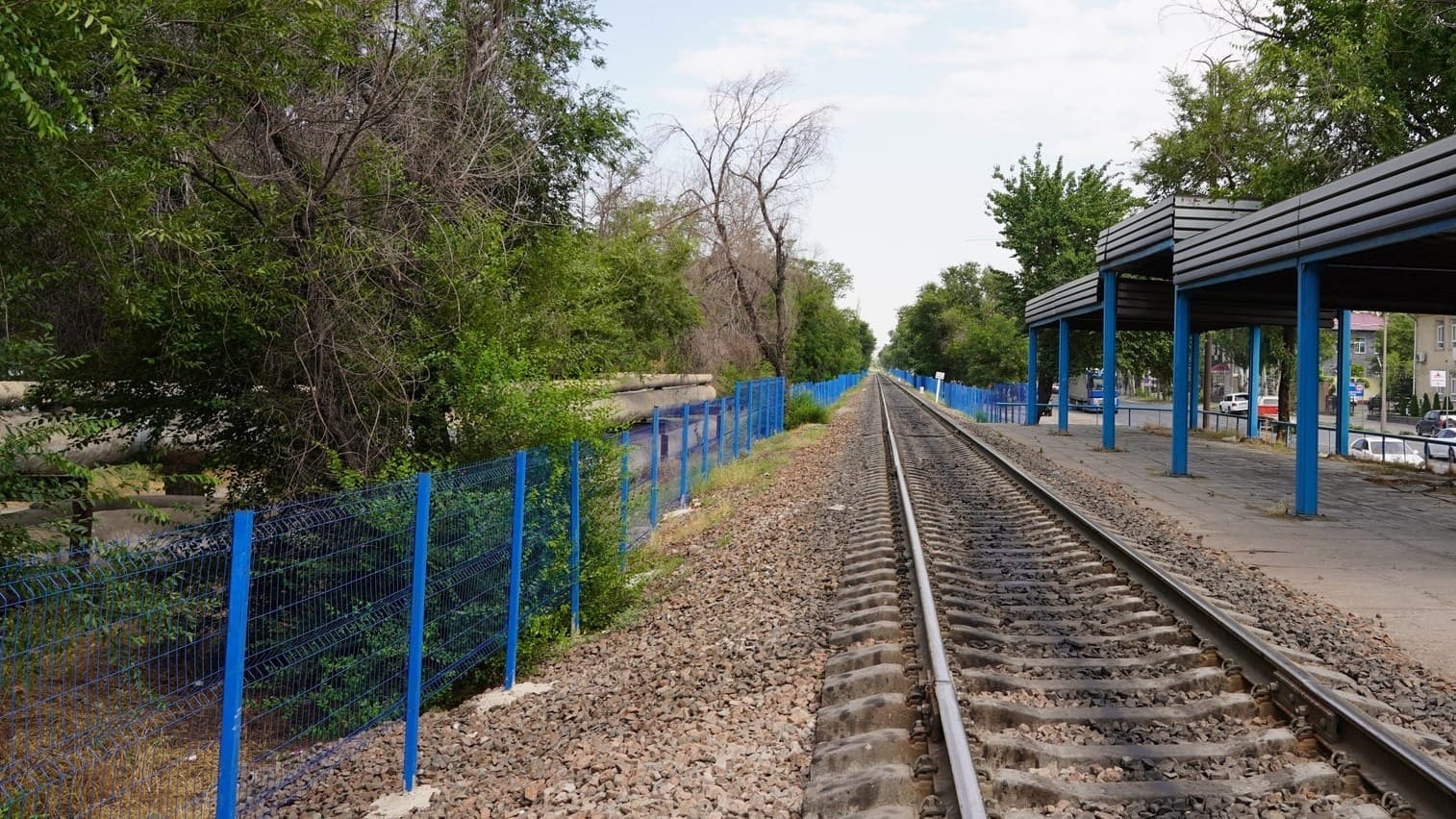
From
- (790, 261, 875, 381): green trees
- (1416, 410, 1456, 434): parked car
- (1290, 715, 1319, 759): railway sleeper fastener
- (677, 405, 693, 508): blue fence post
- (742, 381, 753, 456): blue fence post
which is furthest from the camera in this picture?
(790, 261, 875, 381): green trees

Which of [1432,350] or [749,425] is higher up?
[1432,350]

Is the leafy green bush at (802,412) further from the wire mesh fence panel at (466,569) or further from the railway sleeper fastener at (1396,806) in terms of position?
the railway sleeper fastener at (1396,806)

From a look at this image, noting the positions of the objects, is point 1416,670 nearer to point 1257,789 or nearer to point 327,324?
point 1257,789

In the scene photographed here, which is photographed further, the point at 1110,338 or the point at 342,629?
the point at 1110,338

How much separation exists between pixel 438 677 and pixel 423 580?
1318mm

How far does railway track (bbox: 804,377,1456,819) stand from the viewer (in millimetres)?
4152

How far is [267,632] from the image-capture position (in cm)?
657

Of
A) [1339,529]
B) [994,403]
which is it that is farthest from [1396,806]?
[994,403]

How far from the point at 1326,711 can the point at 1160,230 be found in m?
16.3

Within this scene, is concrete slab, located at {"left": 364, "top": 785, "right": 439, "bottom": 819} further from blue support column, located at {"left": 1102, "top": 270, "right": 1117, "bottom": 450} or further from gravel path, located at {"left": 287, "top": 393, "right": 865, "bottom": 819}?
blue support column, located at {"left": 1102, "top": 270, "right": 1117, "bottom": 450}

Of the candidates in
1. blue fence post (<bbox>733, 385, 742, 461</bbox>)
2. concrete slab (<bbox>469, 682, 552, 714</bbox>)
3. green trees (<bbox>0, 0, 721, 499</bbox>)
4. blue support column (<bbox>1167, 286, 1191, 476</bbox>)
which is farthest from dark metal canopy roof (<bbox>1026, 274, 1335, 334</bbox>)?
concrete slab (<bbox>469, 682, 552, 714</bbox>)

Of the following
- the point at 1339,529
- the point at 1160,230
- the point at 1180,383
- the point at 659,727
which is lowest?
the point at 659,727

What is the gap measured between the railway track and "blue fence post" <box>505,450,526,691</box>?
2.43 meters

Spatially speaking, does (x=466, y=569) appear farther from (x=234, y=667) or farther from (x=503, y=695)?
(x=234, y=667)
